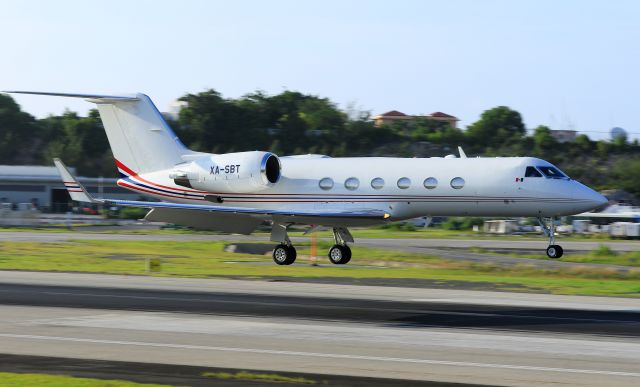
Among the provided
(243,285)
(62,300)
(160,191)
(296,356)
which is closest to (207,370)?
(296,356)

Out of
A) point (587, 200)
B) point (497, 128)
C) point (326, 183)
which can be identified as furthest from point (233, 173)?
point (497, 128)

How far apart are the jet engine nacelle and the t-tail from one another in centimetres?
118

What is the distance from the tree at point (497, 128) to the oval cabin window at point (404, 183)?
265 ft

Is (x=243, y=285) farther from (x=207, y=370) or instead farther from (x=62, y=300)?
(x=207, y=370)

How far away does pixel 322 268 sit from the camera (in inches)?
1255

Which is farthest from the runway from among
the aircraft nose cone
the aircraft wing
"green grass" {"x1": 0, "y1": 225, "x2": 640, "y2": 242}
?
"green grass" {"x1": 0, "y1": 225, "x2": 640, "y2": 242}

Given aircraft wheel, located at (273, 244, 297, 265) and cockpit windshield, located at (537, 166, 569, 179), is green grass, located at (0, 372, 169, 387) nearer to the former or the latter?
aircraft wheel, located at (273, 244, 297, 265)

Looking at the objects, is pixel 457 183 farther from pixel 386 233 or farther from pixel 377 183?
pixel 386 233

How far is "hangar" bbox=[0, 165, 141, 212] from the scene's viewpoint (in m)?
84.9

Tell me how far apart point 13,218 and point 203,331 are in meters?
51.1

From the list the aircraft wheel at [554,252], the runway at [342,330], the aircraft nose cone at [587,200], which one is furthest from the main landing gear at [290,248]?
the runway at [342,330]

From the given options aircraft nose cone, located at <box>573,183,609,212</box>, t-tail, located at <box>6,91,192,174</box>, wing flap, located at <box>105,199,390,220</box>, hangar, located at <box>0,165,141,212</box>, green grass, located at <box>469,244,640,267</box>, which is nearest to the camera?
aircraft nose cone, located at <box>573,183,609,212</box>

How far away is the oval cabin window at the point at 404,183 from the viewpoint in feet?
98.9

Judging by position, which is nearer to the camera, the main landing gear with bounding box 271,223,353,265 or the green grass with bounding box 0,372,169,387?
the green grass with bounding box 0,372,169,387
